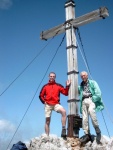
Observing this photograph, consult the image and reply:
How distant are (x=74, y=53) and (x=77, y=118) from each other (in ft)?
8.60

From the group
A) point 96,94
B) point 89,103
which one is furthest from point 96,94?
point 89,103

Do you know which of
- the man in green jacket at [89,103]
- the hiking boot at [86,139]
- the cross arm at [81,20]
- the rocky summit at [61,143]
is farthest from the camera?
the cross arm at [81,20]

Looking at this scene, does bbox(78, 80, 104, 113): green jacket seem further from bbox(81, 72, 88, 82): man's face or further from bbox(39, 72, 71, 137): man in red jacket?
bbox(39, 72, 71, 137): man in red jacket

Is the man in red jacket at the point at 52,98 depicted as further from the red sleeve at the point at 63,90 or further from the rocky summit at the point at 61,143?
the rocky summit at the point at 61,143

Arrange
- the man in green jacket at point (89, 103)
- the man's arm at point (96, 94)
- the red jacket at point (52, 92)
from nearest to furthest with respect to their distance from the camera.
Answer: the man in green jacket at point (89, 103)
the man's arm at point (96, 94)
the red jacket at point (52, 92)

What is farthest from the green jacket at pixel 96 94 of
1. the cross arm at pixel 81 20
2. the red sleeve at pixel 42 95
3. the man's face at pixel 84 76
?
the cross arm at pixel 81 20

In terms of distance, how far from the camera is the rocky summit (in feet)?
32.6

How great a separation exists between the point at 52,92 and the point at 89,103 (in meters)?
1.45

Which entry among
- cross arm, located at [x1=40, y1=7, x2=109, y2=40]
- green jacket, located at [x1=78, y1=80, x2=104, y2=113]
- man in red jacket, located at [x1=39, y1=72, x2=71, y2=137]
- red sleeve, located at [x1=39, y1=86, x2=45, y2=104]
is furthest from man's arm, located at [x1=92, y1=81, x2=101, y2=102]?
cross arm, located at [x1=40, y1=7, x2=109, y2=40]

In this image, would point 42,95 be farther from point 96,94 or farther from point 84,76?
point 96,94

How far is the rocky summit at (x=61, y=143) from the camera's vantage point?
993cm

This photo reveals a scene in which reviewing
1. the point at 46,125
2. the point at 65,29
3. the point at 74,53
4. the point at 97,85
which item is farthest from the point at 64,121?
the point at 65,29

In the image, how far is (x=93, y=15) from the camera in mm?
11617

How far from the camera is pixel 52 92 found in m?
10.7
